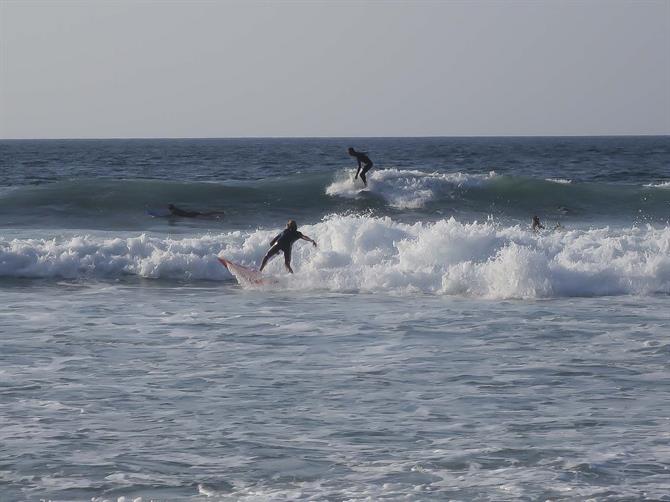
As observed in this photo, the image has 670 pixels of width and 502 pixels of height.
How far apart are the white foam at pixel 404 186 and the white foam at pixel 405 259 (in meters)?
10.7

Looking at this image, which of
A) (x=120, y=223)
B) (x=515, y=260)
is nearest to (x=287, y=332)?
(x=515, y=260)

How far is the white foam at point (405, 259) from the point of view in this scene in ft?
58.0

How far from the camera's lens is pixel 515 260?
17.9 metres

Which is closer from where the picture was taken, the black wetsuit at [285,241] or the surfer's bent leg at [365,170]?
the black wetsuit at [285,241]

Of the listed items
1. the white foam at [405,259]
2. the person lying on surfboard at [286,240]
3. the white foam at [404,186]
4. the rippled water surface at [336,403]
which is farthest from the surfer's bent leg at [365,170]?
the rippled water surface at [336,403]

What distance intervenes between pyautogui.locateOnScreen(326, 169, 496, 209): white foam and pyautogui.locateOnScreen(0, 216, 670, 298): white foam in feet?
35.1

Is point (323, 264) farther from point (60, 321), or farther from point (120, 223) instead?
point (120, 223)

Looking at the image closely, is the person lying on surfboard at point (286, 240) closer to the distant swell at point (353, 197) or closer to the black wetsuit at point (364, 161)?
the black wetsuit at point (364, 161)

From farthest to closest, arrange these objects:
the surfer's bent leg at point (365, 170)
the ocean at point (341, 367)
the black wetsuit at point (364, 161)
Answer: the surfer's bent leg at point (365, 170) < the black wetsuit at point (364, 161) < the ocean at point (341, 367)

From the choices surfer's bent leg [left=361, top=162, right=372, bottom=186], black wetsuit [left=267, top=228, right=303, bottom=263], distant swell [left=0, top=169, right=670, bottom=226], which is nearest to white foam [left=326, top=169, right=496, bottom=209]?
distant swell [left=0, top=169, right=670, bottom=226]

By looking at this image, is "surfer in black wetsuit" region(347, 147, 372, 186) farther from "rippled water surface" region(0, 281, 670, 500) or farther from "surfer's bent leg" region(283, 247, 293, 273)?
"rippled water surface" region(0, 281, 670, 500)

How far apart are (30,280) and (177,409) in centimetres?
1086

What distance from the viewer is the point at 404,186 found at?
34281 mm

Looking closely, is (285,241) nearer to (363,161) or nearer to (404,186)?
(363,161)
